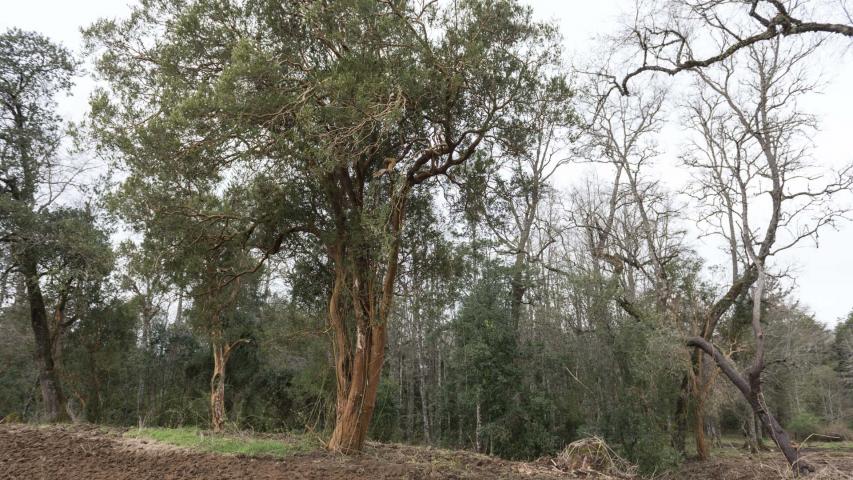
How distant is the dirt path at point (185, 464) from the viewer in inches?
226

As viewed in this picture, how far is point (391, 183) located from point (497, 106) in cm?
188

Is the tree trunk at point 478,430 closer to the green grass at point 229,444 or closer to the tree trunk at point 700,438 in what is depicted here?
the tree trunk at point 700,438

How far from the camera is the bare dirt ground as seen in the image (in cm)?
577

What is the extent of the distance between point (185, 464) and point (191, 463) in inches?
2.6

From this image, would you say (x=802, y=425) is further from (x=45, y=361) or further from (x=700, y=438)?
(x=45, y=361)

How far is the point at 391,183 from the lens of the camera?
7.73m

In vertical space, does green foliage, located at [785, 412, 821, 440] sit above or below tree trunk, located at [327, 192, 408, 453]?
below

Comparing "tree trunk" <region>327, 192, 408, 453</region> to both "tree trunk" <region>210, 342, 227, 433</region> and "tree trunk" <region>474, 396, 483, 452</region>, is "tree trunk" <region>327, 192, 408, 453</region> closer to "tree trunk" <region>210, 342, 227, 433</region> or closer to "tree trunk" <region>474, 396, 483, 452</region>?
"tree trunk" <region>210, 342, 227, 433</region>

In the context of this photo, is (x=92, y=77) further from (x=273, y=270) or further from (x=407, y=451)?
(x=407, y=451)

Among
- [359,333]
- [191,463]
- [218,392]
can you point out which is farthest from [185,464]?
[218,392]

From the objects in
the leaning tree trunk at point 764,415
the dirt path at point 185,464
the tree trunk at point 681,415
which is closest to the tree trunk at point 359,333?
the dirt path at point 185,464

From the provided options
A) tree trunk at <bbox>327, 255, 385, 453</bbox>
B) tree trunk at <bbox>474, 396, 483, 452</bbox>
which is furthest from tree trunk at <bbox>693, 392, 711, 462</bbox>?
tree trunk at <bbox>327, 255, 385, 453</bbox>

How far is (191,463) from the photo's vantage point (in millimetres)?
6137

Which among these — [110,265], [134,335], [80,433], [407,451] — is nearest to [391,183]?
[407,451]
